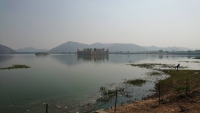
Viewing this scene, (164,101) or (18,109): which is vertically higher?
(164,101)

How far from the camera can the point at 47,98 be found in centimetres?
1909

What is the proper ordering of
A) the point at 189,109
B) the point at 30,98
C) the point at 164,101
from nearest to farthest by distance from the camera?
1. the point at 189,109
2. the point at 164,101
3. the point at 30,98

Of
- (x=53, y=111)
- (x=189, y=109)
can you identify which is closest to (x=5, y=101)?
(x=53, y=111)

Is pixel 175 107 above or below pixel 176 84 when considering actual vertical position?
above

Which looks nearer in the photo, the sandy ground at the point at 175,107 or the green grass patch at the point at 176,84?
the sandy ground at the point at 175,107

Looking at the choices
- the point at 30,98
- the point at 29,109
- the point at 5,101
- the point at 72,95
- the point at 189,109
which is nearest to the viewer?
the point at 189,109

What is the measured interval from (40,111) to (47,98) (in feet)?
14.2

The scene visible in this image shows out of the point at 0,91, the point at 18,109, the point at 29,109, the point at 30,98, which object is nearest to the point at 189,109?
the point at 29,109

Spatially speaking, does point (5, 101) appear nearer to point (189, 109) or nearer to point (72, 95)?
point (72, 95)

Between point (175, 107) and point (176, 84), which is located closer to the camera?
point (175, 107)

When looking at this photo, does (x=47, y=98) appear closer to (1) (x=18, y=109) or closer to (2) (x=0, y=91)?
(1) (x=18, y=109)

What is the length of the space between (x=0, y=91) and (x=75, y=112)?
14.3 m

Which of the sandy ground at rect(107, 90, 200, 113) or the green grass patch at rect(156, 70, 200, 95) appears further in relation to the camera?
the green grass patch at rect(156, 70, 200, 95)

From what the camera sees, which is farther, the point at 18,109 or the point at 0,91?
the point at 0,91
